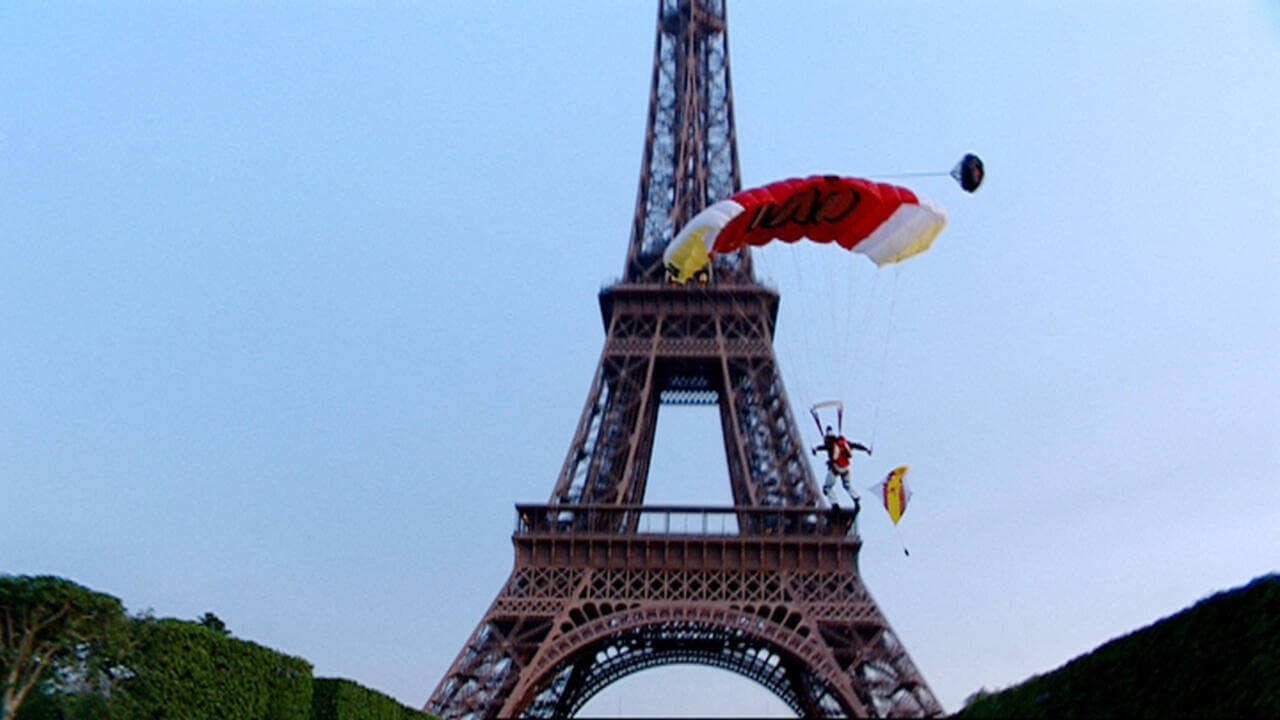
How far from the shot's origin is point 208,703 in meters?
20.5

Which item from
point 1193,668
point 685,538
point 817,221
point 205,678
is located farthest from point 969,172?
point 685,538

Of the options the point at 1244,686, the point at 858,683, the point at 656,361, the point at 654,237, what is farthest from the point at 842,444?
the point at 654,237

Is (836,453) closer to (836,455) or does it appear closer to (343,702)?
(836,455)

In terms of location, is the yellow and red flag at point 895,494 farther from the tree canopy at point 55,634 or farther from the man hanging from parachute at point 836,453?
the tree canopy at point 55,634

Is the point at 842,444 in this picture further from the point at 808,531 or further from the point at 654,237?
the point at 654,237

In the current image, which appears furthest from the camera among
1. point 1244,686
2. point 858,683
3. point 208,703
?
point 858,683

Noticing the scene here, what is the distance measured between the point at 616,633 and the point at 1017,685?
55.5 feet

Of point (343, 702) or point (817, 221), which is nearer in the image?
point (817, 221)

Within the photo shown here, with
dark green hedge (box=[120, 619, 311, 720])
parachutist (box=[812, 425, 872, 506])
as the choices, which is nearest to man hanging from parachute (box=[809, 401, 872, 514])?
parachutist (box=[812, 425, 872, 506])

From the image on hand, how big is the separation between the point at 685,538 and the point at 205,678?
16.8 metres

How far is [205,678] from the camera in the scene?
2047cm

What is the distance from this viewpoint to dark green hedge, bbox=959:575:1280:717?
37.3 feet

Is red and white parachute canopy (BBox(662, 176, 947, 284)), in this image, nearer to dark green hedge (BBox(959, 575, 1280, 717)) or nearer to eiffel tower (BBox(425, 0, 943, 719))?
dark green hedge (BBox(959, 575, 1280, 717))

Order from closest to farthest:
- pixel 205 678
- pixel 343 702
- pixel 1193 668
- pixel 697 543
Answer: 1. pixel 1193 668
2. pixel 205 678
3. pixel 343 702
4. pixel 697 543
